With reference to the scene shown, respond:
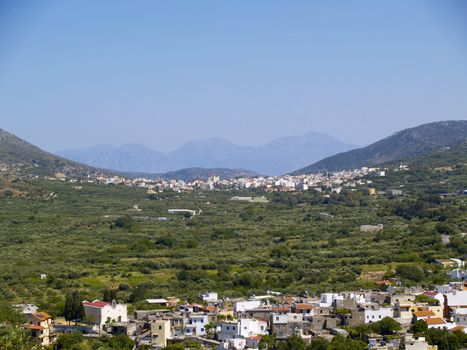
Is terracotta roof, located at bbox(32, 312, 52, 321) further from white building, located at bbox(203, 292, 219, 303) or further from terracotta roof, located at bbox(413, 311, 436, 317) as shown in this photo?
terracotta roof, located at bbox(413, 311, 436, 317)

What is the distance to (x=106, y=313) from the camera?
1289 inches

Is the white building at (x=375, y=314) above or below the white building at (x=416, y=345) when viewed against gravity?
above

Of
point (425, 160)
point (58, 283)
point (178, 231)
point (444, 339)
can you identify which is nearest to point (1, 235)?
point (178, 231)

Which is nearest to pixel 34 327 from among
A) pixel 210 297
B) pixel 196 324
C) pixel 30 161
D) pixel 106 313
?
pixel 106 313

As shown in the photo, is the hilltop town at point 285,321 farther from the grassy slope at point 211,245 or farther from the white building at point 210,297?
the grassy slope at point 211,245

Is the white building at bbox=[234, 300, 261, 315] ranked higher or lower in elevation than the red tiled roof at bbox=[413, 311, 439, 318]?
higher

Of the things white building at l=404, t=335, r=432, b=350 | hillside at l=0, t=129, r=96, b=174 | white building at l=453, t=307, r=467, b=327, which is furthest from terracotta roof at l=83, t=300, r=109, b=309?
hillside at l=0, t=129, r=96, b=174

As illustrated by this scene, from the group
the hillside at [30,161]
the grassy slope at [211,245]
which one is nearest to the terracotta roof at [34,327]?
the grassy slope at [211,245]

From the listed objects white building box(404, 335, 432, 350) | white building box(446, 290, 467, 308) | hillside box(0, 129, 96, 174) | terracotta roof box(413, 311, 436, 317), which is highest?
hillside box(0, 129, 96, 174)

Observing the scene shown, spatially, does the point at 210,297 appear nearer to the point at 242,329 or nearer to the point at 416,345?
the point at 242,329

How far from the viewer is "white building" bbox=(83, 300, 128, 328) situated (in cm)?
3250

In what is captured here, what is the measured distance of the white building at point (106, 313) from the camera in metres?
32.5

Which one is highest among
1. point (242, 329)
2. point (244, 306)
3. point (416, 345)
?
point (244, 306)

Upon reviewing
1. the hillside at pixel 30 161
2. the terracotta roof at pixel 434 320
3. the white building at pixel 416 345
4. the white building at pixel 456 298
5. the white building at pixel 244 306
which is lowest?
the white building at pixel 416 345
